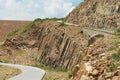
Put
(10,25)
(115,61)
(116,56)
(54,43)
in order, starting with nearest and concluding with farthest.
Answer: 1. (115,61)
2. (116,56)
3. (54,43)
4. (10,25)

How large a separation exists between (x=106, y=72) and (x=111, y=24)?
31.3 m

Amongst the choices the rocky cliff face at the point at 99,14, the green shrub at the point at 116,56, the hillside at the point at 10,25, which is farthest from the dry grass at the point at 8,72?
the hillside at the point at 10,25

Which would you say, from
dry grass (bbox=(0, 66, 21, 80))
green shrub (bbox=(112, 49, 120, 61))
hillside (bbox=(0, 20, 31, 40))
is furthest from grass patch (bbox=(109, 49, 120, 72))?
hillside (bbox=(0, 20, 31, 40))

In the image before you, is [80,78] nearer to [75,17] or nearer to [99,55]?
[99,55]

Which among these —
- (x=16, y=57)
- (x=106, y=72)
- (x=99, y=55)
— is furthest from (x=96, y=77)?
(x=16, y=57)

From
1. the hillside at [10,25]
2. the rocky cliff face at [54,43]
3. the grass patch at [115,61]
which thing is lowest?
the hillside at [10,25]

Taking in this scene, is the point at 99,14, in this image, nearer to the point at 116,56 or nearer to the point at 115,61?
the point at 116,56

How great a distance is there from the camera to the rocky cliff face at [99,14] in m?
49.8

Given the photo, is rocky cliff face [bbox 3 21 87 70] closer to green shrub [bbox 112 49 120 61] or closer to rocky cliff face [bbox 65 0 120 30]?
rocky cliff face [bbox 65 0 120 30]

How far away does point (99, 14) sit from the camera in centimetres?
5438

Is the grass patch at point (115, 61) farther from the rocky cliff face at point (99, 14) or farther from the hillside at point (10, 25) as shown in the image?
Answer: the hillside at point (10, 25)

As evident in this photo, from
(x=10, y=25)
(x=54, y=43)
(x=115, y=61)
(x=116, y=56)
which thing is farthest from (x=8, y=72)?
(x=10, y=25)

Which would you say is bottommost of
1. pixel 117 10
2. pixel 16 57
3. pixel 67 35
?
pixel 16 57

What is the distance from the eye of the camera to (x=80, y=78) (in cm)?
1928
